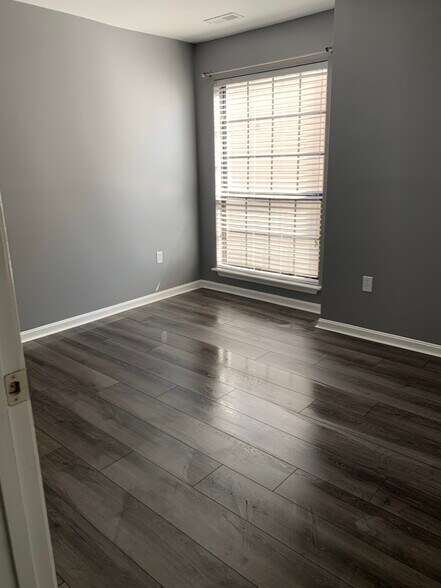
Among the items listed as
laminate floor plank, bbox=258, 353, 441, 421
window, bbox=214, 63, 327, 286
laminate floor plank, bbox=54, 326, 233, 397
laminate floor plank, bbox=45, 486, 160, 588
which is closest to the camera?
laminate floor plank, bbox=45, 486, 160, 588

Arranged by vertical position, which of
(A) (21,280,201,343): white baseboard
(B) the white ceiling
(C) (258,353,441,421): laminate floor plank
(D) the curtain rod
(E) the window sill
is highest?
(B) the white ceiling

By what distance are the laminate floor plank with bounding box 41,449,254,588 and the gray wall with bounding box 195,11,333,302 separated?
8.59 ft

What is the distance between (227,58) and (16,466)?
4.17m

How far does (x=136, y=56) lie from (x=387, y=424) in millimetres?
3473

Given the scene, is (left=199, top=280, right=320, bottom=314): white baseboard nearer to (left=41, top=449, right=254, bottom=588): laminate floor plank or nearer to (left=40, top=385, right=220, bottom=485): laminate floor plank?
(left=40, top=385, right=220, bottom=485): laminate floor plank

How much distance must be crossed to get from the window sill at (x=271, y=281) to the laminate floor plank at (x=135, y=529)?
2531 mm

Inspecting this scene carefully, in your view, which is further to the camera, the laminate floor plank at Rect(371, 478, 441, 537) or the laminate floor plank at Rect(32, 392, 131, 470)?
the laminate floor plank at Rect(32, 392, 131, 470)

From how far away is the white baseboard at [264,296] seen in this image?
4.11 metres

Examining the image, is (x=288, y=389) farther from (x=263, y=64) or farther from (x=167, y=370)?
(x=263, y=64)

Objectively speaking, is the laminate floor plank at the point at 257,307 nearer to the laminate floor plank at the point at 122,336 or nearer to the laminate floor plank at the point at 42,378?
the laminate floor plank at the point at 122,336

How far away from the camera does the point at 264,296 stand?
4.44m

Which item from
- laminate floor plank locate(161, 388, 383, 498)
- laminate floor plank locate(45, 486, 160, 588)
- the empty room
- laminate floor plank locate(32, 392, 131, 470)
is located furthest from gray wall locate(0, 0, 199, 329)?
laminate floor plank locate(45, 486, 160, 588)

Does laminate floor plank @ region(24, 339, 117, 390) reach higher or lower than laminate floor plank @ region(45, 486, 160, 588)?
higher

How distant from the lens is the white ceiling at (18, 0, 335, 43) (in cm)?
314
